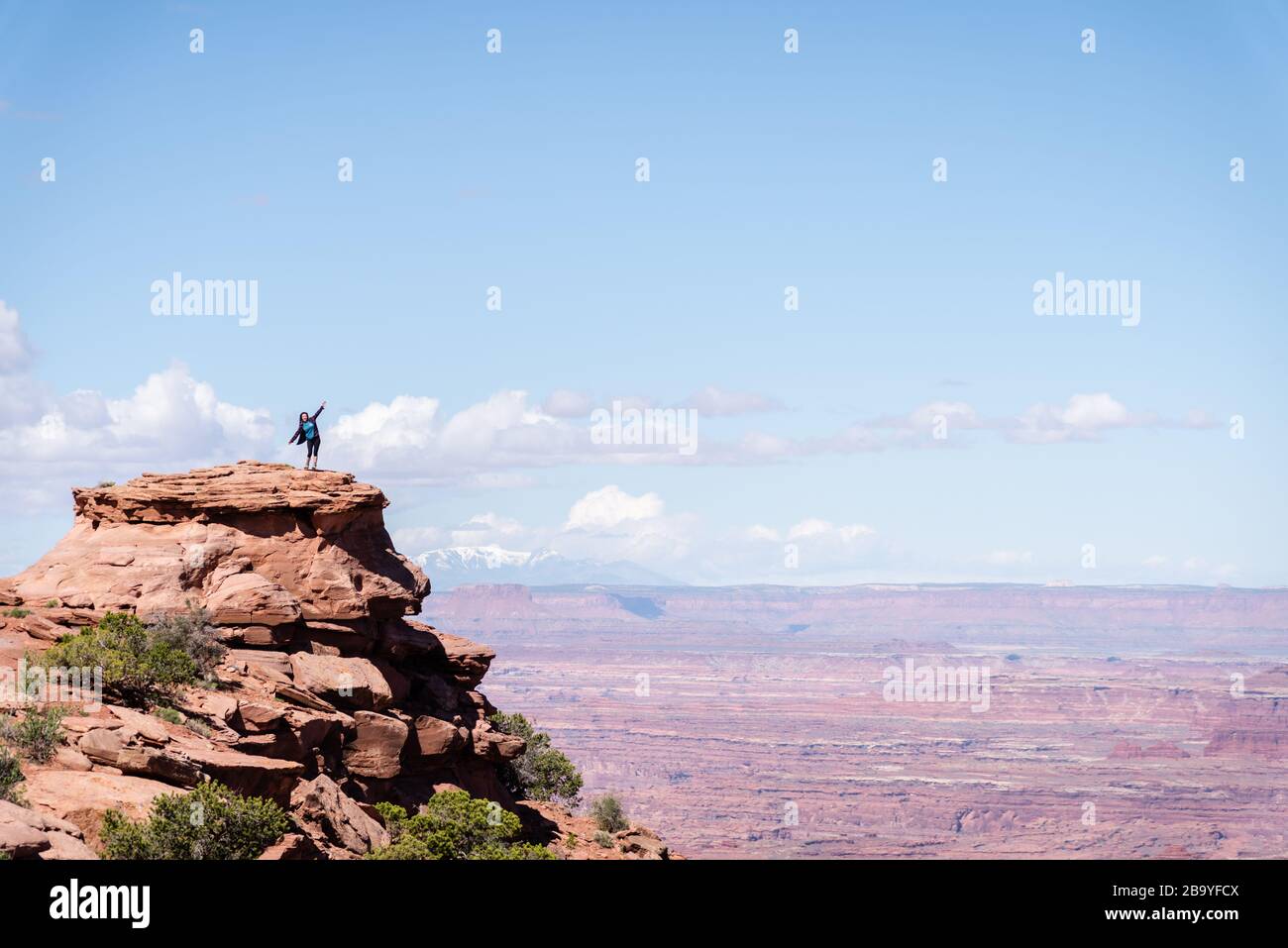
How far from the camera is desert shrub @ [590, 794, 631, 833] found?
159ft

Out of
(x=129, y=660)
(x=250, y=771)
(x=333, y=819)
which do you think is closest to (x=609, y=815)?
(x=333, y=819)

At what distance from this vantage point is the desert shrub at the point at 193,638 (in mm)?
33344

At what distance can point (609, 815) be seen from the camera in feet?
164

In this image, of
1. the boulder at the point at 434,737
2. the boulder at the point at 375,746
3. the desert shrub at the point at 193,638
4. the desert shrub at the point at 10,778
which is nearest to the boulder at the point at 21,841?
the desert shrub at the point at 10,778

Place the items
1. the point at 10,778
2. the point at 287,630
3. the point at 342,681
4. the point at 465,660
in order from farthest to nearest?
the point at 465,660 → the point at 287,630 → the point at 342,681 → the point at 10,778

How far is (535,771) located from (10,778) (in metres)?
26.4

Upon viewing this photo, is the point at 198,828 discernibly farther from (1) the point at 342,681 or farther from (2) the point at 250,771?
(1) the point at 342,681

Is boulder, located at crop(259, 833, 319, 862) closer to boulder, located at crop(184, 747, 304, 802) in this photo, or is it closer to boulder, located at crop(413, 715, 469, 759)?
boulder, located at crop(184, 747, 304, 802)

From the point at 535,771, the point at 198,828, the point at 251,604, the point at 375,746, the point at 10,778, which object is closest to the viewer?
the point at 10,778

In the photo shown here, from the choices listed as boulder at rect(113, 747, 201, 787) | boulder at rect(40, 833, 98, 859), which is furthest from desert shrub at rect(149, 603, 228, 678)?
boulder at rect(40, 833, 98, 859)

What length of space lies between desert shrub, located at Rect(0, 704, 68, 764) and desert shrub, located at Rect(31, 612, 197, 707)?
11.1 feet

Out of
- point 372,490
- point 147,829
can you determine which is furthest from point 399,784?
point 147,829
